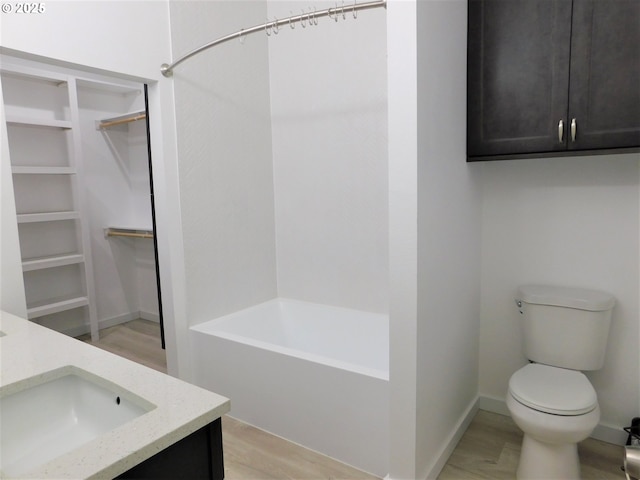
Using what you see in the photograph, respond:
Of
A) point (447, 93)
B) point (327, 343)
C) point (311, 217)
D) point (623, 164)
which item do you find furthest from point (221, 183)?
point (623, 164)

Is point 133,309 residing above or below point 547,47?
below

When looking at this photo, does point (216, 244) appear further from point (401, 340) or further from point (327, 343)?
point (401, 340)

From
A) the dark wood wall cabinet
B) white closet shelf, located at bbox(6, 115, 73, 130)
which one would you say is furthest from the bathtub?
white closet shelf, located at bbox(6, 115, 73, 130)

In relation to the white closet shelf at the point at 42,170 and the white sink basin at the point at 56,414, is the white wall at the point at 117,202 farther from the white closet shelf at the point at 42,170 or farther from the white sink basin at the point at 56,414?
the white sink basin at the point at 56,414

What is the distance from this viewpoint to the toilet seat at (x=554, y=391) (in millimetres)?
1715

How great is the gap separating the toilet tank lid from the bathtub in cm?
82

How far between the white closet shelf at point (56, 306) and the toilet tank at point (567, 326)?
3.37m

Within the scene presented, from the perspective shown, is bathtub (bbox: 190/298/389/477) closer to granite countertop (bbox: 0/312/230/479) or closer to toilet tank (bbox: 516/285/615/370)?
toilet tank (bbox: 516/285/615/370)

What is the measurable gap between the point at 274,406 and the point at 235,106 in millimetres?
1833

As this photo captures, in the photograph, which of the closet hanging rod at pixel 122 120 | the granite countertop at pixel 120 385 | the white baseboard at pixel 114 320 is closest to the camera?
the granite countertop at pixel 120 385

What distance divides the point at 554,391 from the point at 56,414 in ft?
6.06

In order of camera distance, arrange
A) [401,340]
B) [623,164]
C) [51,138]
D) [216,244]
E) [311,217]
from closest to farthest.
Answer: [401,340], [623,164], [216,244], [311,217], [51,138]

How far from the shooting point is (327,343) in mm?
2766

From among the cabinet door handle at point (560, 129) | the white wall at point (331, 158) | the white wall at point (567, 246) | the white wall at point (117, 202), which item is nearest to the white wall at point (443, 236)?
the white wall at point (567, 246)
